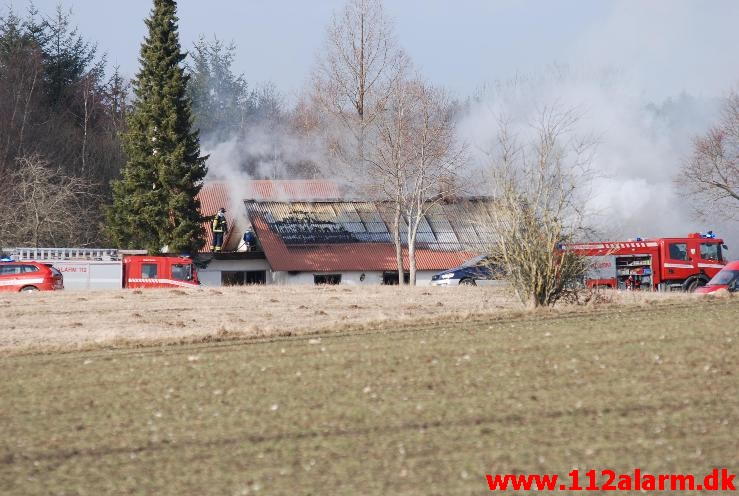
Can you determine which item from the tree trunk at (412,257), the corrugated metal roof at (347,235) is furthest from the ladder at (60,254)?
the tree trunk at (412,257)

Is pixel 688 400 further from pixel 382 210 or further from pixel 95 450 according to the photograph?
pixel 382 210

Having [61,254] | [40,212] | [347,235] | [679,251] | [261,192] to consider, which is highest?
[261,192]

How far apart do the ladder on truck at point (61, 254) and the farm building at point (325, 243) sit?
787 centimetres

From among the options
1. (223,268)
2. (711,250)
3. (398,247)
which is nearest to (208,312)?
(711,250)

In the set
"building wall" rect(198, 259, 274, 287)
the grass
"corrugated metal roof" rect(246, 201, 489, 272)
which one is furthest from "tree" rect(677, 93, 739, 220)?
the grass

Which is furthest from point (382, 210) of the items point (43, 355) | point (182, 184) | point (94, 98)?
point (43, 355)

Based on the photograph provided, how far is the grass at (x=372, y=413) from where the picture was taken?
9.17m

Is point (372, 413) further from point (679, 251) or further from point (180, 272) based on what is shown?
point (180, 272)

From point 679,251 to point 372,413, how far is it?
33.8 metres

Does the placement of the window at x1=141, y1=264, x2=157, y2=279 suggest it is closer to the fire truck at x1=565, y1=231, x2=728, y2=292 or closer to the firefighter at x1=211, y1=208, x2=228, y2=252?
the firefighter at x1=211, y1=208, x2=228, y2=252

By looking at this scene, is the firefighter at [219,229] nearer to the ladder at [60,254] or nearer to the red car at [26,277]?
the ladder at [60,254]

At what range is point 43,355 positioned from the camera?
17.7 m

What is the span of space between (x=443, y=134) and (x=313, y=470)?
4633 centimetres

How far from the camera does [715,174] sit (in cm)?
6297
